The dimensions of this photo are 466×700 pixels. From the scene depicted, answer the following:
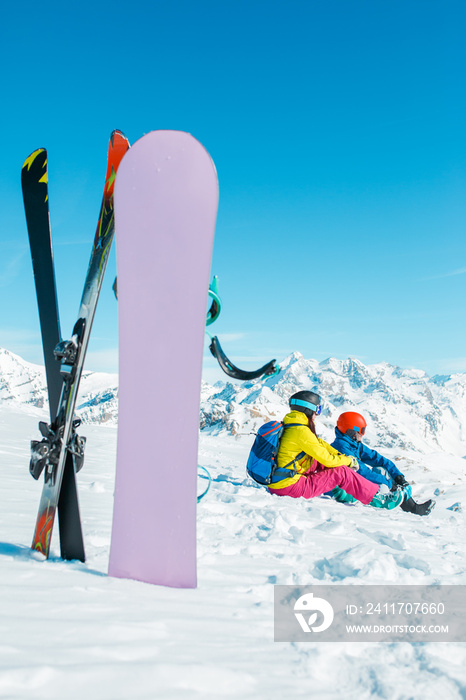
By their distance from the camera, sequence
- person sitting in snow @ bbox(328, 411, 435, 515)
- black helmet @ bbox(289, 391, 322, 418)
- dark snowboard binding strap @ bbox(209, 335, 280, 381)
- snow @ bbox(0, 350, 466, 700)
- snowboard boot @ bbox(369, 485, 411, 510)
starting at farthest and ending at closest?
person sitting in snow @ bbox(328, 411, 435, 515) → snowboard boot @ bbox(369, 485, 411, 510) → black helmet @ bbox(289, 391, 322, 418) → dark snowboard binding strap @ bbox(209, 335, 280, 381) → snow @ bbox(0, 350, 466, 700)

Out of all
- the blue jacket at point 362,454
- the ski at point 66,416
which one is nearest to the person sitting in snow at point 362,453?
the blue jacket at point 362,454

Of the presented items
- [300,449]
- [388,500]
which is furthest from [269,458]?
[388,500]

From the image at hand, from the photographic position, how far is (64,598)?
188 cm

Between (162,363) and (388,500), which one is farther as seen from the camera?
(388,500)

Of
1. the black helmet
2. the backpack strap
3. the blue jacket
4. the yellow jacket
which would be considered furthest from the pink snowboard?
the blue jacket

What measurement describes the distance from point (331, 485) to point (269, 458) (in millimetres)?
785

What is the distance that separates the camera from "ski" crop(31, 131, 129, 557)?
2.57 meters

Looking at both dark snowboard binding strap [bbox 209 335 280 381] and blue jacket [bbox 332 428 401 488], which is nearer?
dark snowboard binding strap [bbox 209 335 280 381]

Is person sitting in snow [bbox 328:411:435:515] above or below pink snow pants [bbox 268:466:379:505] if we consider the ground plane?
above

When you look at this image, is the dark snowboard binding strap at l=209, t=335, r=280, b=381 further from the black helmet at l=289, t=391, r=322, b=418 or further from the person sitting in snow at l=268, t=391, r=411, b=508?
the black helmet at l=289, t=391, r=322, b=418

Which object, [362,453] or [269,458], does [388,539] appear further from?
[362,453]

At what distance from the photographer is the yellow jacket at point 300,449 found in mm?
4797

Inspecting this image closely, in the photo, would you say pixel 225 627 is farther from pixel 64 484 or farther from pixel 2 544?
pixel 2 544

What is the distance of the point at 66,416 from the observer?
8.70 ft
